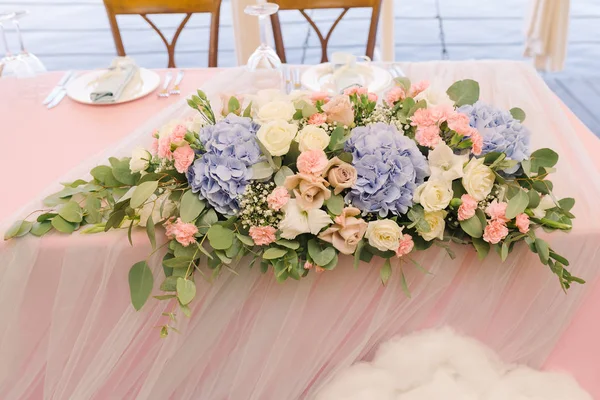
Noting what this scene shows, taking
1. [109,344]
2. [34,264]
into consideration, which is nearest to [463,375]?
[109,344]

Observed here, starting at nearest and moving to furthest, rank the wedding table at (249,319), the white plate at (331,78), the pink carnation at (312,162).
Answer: the pink carnation at (312,162) < the wedding table at (249,319) < the white plate at (331,78)

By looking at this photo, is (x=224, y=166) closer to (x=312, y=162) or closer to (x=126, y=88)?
(x=312, y=162)

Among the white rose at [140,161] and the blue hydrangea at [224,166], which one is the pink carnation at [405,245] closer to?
the blue hydrangea at [224,166]

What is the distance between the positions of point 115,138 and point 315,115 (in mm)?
561

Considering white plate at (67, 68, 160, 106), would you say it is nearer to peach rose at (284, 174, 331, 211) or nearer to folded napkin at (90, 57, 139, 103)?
folded napkin at (90, 57, 139, 103)

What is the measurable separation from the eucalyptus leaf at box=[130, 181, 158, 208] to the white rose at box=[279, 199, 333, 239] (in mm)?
197

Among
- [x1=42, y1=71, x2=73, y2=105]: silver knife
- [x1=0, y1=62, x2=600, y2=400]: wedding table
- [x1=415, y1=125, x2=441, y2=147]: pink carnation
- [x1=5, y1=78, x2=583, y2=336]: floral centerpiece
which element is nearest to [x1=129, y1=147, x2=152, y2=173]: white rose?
[x1=5, y1=78, x2=583, y2=336]: floral centerpiece

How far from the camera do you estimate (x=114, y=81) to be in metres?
1.48

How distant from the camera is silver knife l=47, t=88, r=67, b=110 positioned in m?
1.42

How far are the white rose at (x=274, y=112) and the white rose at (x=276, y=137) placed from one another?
5cm

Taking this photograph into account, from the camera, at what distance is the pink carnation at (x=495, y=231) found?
86cm

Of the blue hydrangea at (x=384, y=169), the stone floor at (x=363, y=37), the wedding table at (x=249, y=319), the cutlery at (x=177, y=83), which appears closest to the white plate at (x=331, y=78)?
the cutlery at (x=177, y=83)

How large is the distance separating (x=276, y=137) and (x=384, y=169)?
6.6 inches
